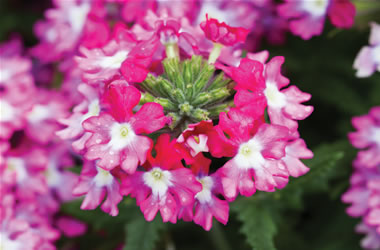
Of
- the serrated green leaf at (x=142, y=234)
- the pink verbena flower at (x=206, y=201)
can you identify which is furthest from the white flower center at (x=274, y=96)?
the serrated green leaf at (x=142, y=234)

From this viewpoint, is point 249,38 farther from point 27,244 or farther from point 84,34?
point 27,244

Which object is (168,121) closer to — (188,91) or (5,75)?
(188,91)

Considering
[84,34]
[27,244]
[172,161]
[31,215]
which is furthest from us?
[84,34]

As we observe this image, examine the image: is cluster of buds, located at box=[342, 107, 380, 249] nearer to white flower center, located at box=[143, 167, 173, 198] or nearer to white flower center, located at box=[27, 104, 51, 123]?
white flower center, located at box=[143, 167, 173, 198]

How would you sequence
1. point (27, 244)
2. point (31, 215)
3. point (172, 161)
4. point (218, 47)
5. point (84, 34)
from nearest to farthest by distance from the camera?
point (172, 161)
point (218, 47)
point (27, 244)
point (31, 215)
point (84, 34)

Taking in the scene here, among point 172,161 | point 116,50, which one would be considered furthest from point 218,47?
point 172,161

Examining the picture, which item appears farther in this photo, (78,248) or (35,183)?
(78,248)

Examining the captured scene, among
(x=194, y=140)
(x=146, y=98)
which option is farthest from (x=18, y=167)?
(x=194, y=140)

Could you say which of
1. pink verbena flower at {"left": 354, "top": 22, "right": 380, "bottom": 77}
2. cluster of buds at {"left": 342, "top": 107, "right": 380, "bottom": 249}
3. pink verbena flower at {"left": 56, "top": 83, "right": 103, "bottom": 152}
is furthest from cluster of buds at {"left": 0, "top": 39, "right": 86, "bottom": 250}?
pink verbena flower at {"left": 354, "top": 22, "right": 380, "bottom": 77}
